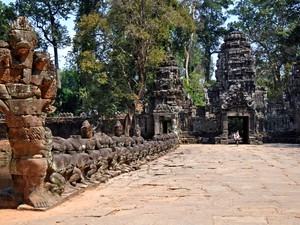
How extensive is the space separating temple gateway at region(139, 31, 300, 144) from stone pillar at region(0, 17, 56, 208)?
21.4 metres

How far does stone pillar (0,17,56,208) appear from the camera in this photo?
19.3 feet

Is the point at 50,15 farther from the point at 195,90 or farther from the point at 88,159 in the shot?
the point at 88,159

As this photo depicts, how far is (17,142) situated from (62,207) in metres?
1.18

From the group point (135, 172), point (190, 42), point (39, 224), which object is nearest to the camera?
point (39, 224)

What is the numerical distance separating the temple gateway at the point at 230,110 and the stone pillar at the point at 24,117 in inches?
842

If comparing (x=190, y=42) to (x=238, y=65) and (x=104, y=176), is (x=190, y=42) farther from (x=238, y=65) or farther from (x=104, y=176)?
(x=104, y=176)

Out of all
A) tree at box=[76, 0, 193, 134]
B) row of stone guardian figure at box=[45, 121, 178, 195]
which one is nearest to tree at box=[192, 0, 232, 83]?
tree at box=[76, 0, 193, 134]

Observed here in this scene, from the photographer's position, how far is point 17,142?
598 cm

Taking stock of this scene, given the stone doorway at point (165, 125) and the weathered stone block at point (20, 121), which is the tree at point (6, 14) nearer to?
the stone doorway at point (165, 125)

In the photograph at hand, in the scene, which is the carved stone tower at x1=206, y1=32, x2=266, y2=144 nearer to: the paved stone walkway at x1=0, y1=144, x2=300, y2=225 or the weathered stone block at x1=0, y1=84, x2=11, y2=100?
the paved stone walkway at x1=0, y1=144, x2=300, y2=225

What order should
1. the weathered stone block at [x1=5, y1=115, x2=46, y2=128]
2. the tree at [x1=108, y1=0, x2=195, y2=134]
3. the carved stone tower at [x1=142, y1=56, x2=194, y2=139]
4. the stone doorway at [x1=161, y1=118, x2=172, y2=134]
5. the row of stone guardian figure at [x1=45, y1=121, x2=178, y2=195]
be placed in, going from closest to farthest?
the weathered stone block at [x1=5, y1=115, x2=46, y2=128], the row of stone guardian figure at [x1=45, y1=121, x2=178, y2=195], the tree at [x1=108, y1=0, x2=195, y2=134], the carved stone tower at [x1=142, y1=56, x2=194, y2=139], the stone doorway at [x1=161, y1=118, x2=172, y2=134]

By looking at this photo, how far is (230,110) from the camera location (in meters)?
27.5

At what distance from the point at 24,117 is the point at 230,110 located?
22.8m

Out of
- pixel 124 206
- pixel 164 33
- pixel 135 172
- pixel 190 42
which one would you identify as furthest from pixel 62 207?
pixel 190 42
